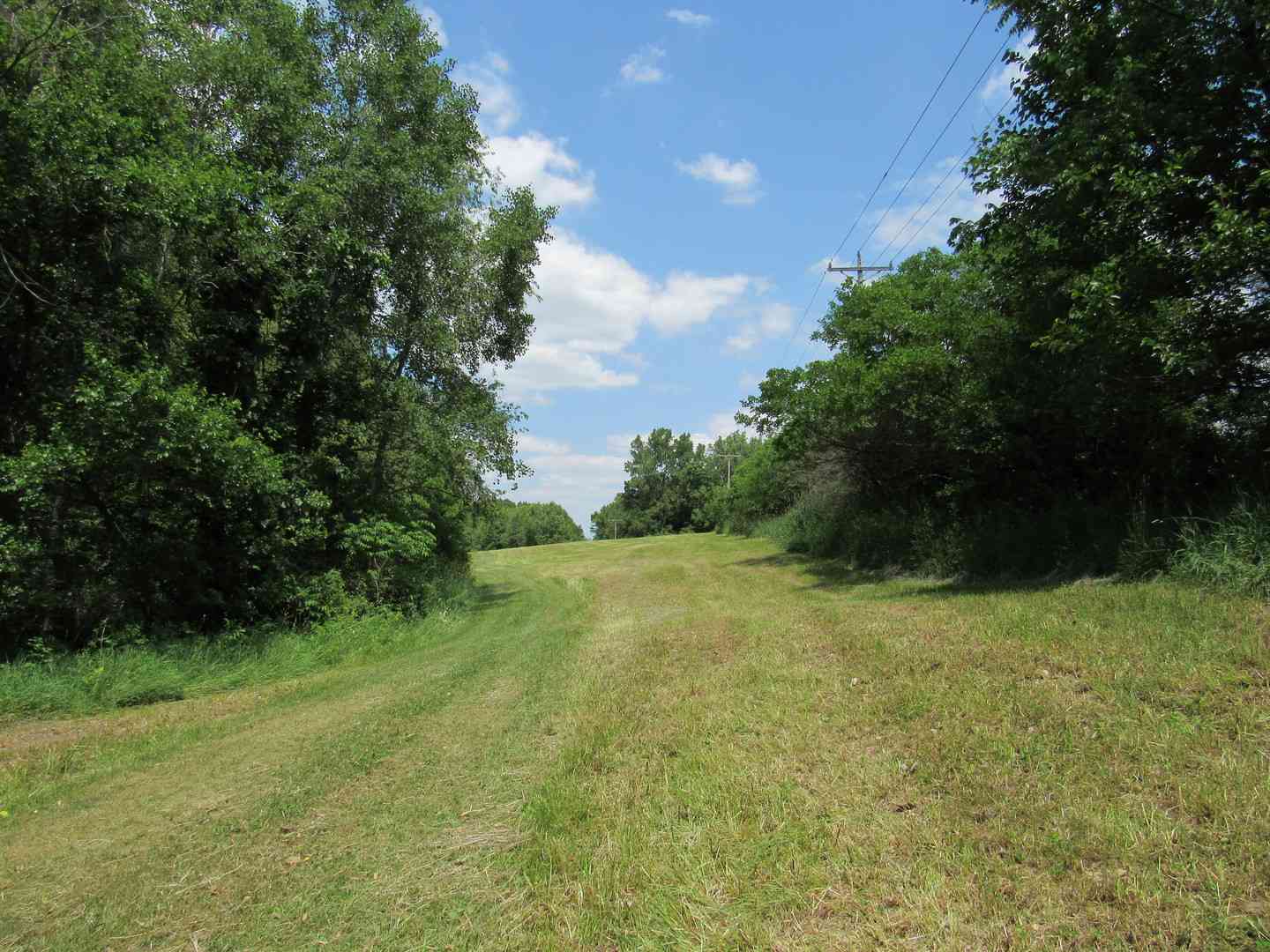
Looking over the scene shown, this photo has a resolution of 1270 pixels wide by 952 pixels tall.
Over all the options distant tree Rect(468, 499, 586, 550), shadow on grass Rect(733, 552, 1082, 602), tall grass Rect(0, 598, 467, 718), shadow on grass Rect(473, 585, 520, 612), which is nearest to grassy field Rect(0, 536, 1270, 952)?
tall grass Rect(0, 598, 467, 718)

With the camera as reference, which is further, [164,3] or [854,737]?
[164,3]

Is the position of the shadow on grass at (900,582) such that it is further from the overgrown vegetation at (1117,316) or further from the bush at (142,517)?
the bush at (142,517)

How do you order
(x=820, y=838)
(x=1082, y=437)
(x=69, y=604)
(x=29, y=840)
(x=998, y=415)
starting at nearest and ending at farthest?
(x=820, y=838) < (x=29, y=840) < (x=69, y=604) < (x=1082, y=437) < (x=998, y=415)

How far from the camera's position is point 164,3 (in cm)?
1166

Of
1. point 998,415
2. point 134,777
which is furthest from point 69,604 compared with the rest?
point 998,415

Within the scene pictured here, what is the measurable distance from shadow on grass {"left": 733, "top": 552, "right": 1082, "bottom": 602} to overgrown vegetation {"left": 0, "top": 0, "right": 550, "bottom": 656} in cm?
853

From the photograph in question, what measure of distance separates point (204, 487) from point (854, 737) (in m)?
10.4

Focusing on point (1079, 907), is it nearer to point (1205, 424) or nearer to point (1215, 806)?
point (1215, 806)

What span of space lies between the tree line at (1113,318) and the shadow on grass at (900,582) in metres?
0.54

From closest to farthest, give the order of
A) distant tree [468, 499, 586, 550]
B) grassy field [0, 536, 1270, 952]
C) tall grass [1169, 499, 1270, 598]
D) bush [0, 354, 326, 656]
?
1. grassy field [0, 536, 1270, 952]
2. tall grass [1169, 499, 1270, 598]
3. bush [0, 354, 326, 656]
4. distant tree [468, 499, 586, 550]

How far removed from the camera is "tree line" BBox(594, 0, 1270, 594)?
709 centimetres

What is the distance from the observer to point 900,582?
43.3 ft

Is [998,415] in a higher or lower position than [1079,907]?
higher

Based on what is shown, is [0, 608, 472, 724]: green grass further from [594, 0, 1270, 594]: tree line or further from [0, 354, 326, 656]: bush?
[594, 0, 1270, 594]: tree line
